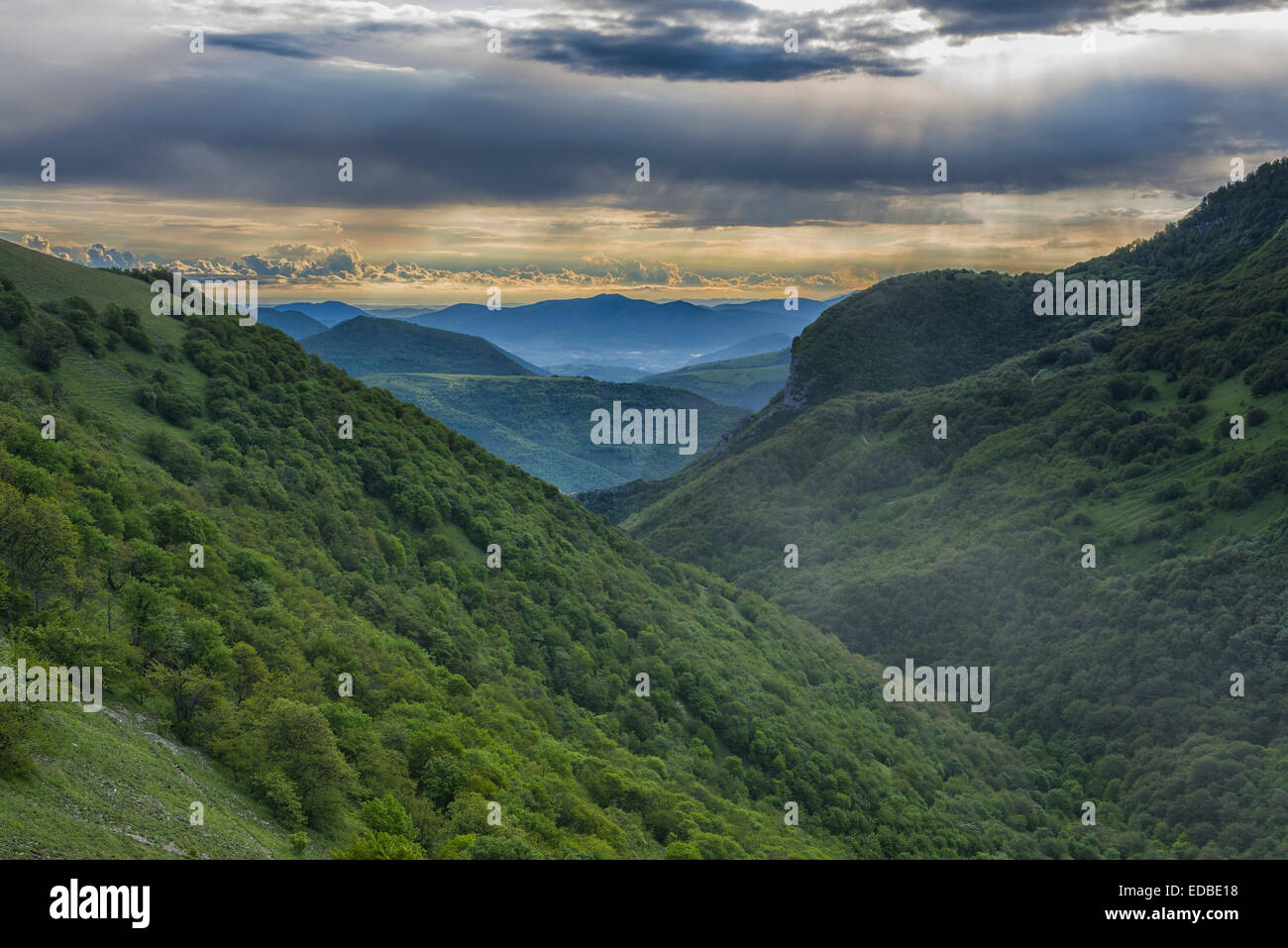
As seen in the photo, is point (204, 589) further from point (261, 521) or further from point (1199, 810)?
point (1199, 810)

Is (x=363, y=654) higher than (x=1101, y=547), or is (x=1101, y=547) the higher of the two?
(x=363, y=654)

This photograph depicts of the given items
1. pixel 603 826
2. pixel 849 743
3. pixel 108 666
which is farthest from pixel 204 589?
pixel 849 743

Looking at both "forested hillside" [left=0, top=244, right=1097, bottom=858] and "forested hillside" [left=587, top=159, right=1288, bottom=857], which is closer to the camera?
"forested hillside" [left=0, top=244, right=1097, bottom=858]

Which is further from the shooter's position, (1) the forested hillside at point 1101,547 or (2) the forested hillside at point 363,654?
(1) the forested hillside at point 1101,547

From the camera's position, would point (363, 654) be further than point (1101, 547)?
No
